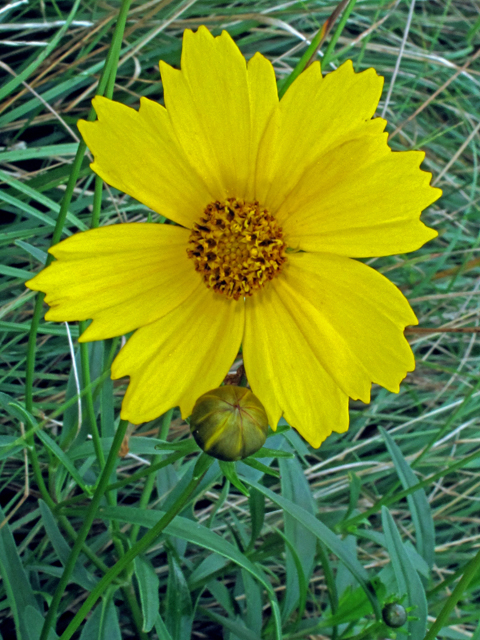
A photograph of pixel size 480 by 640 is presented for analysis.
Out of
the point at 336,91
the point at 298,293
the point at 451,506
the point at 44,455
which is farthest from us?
the point at 451,506

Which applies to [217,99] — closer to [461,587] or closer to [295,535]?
[461,587]

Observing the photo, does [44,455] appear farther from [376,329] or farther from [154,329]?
[376,329]

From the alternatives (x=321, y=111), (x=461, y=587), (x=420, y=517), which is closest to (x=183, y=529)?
(x=461, y=587)

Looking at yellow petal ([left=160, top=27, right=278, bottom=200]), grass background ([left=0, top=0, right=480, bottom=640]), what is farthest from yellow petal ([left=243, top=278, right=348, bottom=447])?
yellow petal ([left=160, top=27, right=278, bottom=200])

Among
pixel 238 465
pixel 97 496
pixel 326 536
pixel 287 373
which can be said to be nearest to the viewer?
pixel 97 496

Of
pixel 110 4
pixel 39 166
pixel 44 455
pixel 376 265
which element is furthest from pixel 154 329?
pixel 110 4

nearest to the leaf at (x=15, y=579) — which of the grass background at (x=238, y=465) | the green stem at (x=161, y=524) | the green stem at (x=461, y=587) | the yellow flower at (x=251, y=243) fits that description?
the grass background at (x=238, y=465)

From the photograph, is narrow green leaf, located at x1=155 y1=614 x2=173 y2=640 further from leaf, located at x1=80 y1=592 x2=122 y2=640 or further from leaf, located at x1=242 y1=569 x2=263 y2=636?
leaf, located at x1=242 y1=569 x2=263 y2=636
